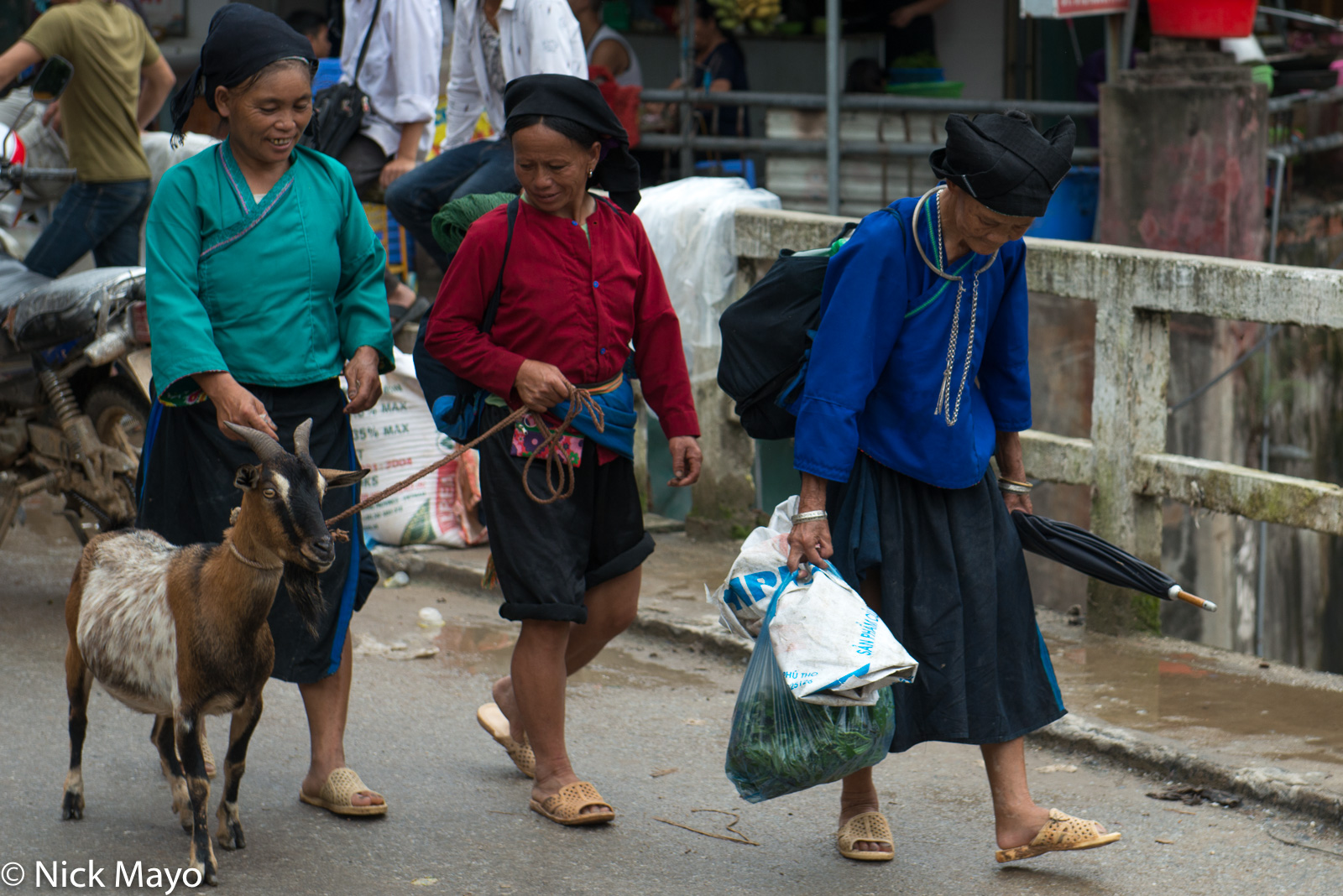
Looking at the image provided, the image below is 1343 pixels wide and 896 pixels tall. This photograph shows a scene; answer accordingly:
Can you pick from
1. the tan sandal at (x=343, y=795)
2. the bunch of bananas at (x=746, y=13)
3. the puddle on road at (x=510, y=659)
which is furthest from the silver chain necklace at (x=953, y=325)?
the bunch of bananas at (x=746, y=13)

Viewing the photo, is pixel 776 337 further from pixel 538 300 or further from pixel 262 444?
pixel 262 444

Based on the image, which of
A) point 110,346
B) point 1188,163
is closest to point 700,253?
point 110,346

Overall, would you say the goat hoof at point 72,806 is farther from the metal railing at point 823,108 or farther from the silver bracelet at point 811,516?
the metal railing at point 823,108

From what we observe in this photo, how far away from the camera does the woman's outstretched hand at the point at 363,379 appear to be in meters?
3.85

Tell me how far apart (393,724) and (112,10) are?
3980mm

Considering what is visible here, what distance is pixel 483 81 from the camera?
645 centimetres

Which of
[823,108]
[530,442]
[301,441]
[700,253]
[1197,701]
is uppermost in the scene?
[823,108]

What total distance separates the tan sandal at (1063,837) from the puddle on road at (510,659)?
1865 millimetres

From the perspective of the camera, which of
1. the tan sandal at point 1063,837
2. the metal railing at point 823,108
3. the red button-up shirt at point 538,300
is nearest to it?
the tan sandal at point 1063,837

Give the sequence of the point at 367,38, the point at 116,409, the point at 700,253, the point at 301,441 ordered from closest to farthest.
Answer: the point at 301,441
the point at 116,409
the point at 700,253
the point at 367,38

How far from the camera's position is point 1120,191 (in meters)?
9.38

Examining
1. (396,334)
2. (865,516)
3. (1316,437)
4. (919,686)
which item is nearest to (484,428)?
(865,516)

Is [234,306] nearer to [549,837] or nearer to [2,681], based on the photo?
[549,837]

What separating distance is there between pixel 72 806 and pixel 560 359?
5.57ft
